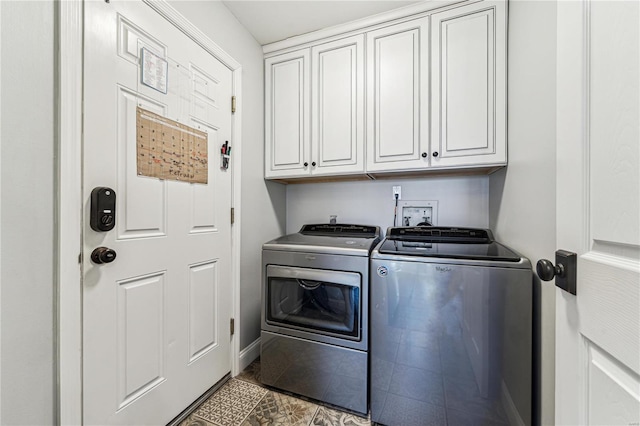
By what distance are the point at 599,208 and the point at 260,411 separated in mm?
1699

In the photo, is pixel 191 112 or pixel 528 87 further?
pixel 191 112

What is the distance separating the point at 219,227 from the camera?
157cm

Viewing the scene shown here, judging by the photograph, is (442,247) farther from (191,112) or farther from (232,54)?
(232,54)

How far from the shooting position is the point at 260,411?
1.37 m

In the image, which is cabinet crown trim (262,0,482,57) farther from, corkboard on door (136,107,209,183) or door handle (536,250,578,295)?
door handle (536,250,578,295)

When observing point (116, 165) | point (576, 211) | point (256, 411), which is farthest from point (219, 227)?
point (576, 211)

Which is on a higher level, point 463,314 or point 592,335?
point 592,335

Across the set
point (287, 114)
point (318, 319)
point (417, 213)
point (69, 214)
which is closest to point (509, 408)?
point (318, 319)

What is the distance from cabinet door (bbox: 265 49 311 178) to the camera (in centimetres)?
186

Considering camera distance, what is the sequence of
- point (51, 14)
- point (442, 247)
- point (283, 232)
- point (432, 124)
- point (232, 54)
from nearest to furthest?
point (51, 14) < point (442, 247) < point (432, 124) < point (232, 54) < point (283, 232)

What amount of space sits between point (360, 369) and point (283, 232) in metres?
1.30

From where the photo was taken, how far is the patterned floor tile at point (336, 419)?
1.30 m

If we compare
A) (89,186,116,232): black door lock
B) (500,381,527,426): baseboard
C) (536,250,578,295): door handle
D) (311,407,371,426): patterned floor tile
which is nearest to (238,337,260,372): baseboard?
(311,407,371,426): patterned floor tile

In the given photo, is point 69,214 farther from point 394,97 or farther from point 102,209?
point 394,97
